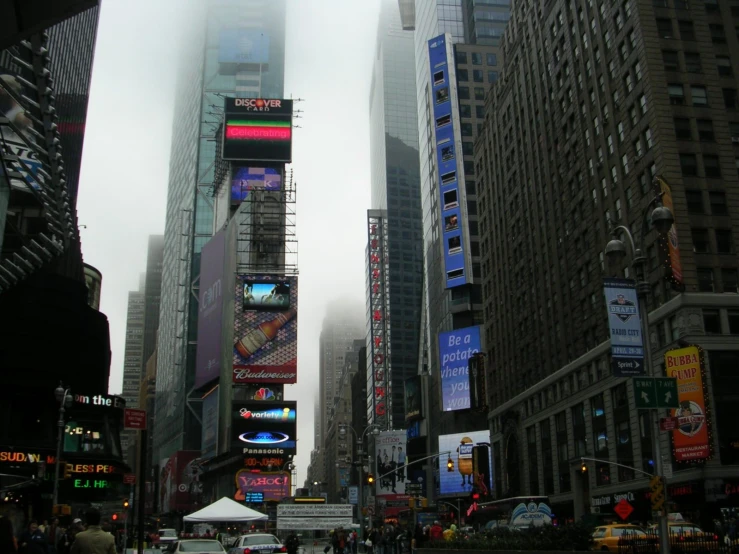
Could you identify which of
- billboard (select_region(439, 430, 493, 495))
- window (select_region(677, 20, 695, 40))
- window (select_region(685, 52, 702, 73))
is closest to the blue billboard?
billboard (select_region(439, 430, 493, 495))

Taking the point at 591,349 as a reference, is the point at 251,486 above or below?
below

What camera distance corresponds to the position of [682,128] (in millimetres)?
58938

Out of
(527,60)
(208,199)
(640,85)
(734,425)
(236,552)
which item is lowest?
(236,552)

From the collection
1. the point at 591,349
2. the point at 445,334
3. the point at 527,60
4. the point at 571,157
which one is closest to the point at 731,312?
the point at 591,349

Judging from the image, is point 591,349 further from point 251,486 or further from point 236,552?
point 251,486

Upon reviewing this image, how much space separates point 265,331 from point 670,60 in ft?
252

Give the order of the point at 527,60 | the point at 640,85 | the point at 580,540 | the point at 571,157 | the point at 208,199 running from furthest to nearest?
the point at 208,199 < the point at 527,60 < the point at 571,157 < the point at 640,85 < the point at 580,540

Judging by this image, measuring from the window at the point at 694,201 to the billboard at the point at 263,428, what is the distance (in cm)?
7513

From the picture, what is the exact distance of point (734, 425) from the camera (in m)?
52.9

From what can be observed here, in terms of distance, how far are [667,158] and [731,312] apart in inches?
459

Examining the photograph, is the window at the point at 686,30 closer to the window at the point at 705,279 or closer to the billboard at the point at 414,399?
the window at the point at 705,279

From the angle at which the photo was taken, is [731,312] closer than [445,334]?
Yes

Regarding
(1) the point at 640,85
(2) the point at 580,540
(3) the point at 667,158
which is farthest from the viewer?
(1) the point at 640,85

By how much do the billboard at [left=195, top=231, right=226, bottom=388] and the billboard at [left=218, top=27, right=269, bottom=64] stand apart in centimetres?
6109
